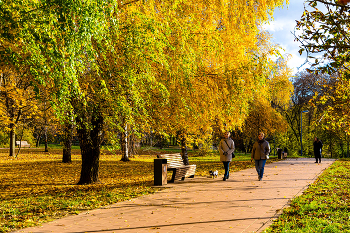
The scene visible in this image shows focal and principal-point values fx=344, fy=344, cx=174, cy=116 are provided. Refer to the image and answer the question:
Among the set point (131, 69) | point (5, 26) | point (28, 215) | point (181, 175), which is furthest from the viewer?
point (181, 175)

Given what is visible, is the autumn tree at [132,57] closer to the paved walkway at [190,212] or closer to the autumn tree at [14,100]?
the paved walkway at [190,212]

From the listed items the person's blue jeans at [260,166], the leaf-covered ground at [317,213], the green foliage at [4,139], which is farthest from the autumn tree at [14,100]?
the green foliage at [4,139]

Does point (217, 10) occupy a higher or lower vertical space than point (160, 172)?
higher

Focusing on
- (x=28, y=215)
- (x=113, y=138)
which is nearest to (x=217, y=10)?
(x=113, y=138)

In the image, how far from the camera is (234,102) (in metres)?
11.6

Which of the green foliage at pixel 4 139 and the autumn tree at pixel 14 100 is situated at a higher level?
the autumn tree at pixel 14 100

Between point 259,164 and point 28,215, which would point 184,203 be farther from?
point 259,164

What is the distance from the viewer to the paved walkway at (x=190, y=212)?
602 cm

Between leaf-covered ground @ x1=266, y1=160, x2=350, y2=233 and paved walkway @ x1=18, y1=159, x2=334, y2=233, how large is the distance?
28cm

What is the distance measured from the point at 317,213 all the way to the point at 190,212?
8.52 ft

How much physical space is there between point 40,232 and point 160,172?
19.9ft

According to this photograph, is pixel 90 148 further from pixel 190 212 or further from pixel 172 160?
pixel 190 212

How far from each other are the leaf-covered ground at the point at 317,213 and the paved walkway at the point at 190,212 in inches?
11.2

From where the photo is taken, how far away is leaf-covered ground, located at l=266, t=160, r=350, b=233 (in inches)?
231
